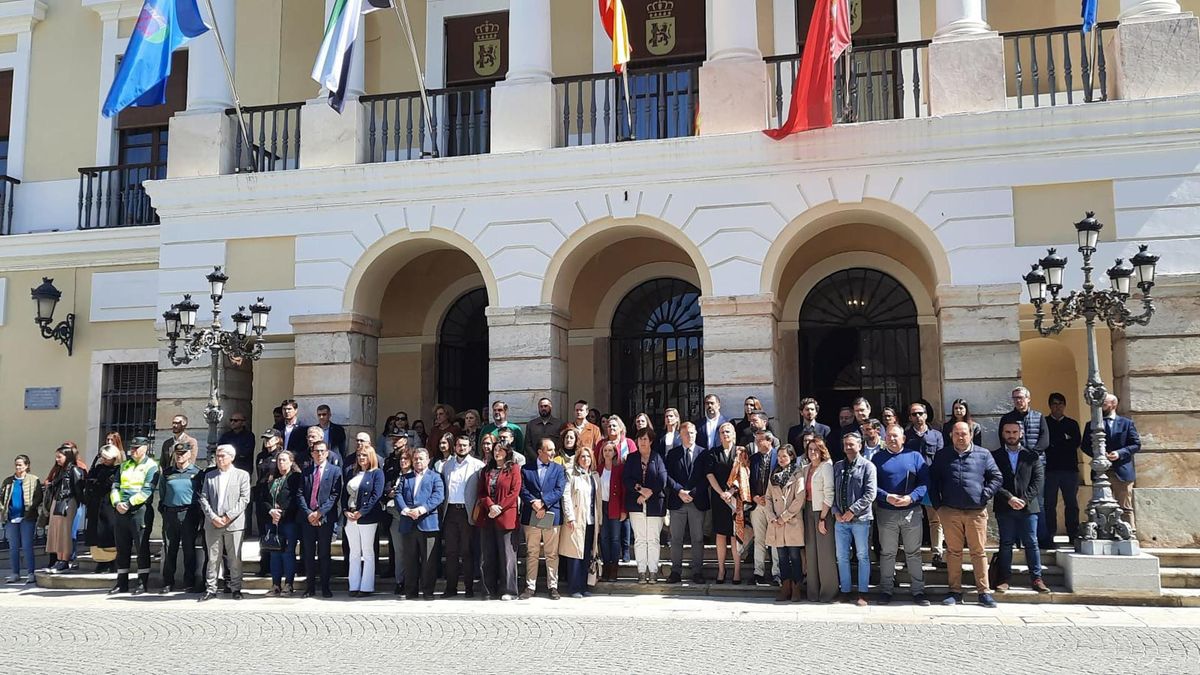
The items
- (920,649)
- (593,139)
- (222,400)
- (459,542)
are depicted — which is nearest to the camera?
(920,649)

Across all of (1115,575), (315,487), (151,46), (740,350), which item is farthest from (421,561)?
(151,46)

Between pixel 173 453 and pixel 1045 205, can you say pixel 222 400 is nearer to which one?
pixel 173 453

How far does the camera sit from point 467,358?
56.2ft

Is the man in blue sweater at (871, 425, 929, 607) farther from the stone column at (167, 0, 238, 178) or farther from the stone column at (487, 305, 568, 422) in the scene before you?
the stone column at (167, 0, 238, 178)

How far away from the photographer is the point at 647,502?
36.0 feet

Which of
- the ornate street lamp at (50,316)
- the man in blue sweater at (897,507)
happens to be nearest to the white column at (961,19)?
the man in blue sweater at (897,507)

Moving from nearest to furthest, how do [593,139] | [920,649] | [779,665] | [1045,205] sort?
[779,665] < [920,649] < [1045,205] < [593,139]

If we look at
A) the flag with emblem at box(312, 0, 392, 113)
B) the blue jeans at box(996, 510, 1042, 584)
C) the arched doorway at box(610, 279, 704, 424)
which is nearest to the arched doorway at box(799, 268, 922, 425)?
the arched doorway at box(610, 279, 704, 424)

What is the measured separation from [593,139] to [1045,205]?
5.51 metres

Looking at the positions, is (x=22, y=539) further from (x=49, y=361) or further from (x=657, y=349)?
(x=657, y=349)

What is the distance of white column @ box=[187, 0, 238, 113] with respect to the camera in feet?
50.4

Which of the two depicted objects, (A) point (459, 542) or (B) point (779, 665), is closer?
(B) point (779, 665)

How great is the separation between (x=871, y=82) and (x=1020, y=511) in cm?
601

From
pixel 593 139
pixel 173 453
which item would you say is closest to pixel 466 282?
pixel 593 139
